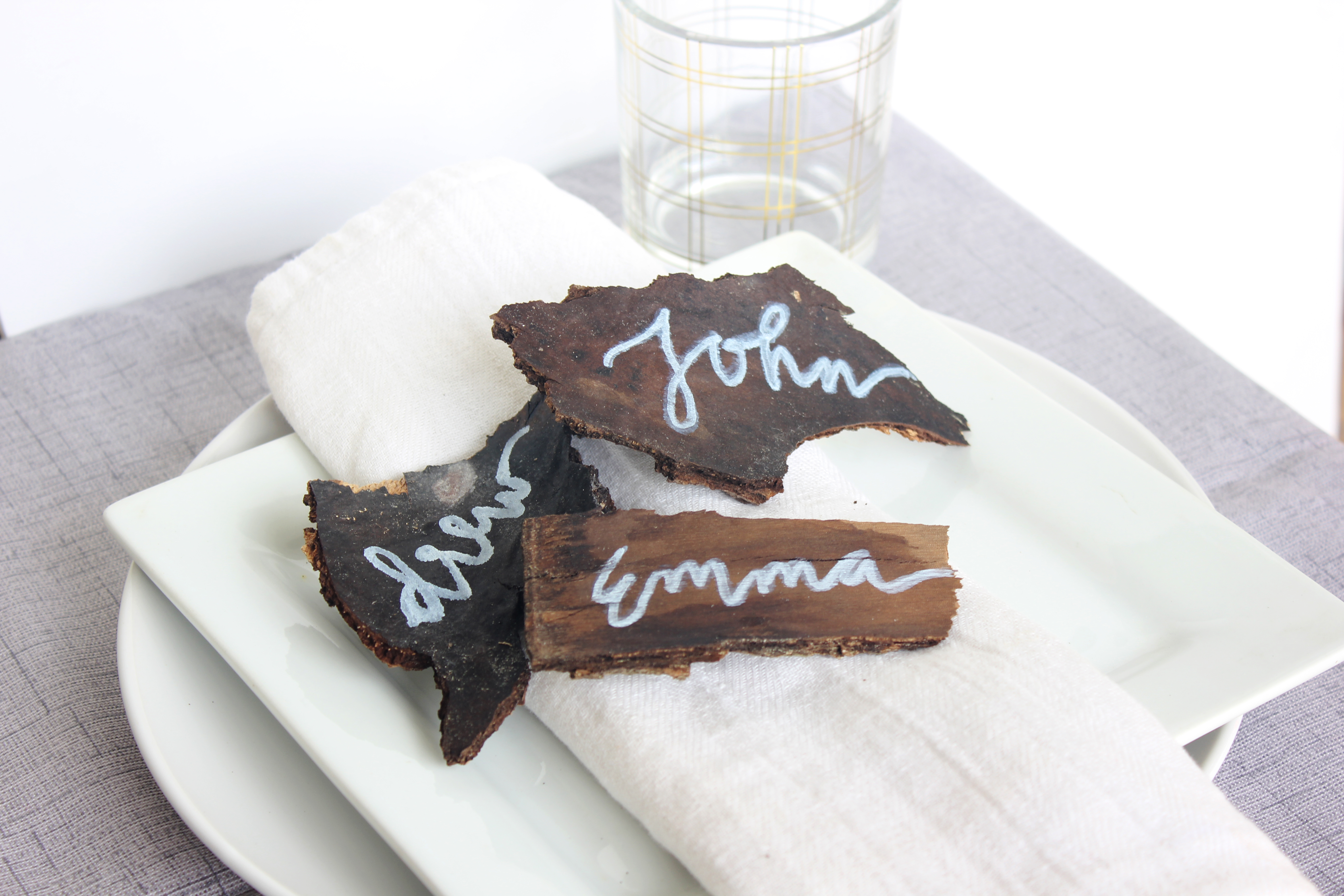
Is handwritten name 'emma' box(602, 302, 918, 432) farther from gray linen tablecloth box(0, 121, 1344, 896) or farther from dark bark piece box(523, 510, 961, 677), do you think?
gray linen tablecloth box(0, 121, 1344, 896)

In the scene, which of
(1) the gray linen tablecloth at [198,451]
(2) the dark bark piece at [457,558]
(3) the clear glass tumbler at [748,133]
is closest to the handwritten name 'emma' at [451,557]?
(2) the dark bark piece at [457,558]

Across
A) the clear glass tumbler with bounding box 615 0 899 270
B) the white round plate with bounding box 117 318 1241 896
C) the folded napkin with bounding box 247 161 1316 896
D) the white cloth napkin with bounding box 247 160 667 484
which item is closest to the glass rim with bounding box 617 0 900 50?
the clear glass tumbler with bounding box 615 0 899 270

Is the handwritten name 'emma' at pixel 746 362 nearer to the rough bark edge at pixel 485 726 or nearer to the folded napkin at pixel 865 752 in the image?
the folded napkin at pixel 865 752

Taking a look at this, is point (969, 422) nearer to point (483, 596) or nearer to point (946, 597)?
point (946, 597)

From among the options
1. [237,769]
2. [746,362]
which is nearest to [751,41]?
[746,362]

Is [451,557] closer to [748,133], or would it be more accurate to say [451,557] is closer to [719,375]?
[719,375]
